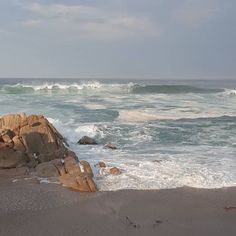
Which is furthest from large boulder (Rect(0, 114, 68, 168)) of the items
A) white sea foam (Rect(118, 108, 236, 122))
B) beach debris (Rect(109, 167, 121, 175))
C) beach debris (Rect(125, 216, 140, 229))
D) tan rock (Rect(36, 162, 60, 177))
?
white sea foam (Rect(118, 108, 236, 122))

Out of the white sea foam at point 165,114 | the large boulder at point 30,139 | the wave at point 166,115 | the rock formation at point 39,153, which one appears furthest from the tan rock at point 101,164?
the white sea foam at point 165,114

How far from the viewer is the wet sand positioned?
19.5 ft

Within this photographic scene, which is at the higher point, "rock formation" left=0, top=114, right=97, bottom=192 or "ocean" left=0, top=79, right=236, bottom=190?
"rock formation" left=0, top=114, right=97, bottom=192

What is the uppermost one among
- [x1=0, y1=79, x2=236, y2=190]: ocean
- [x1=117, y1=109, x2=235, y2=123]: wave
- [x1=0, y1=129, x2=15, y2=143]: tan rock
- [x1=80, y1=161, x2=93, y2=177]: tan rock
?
[x1=0, y1=129, x2=15, y2=143]: tan rock

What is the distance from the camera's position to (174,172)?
351 inches

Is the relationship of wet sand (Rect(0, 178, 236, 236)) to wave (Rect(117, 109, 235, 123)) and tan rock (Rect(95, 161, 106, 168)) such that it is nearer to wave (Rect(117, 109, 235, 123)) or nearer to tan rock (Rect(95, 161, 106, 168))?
tan rock (Rect(95, 161, 106, 168))

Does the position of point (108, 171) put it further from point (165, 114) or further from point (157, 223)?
point (165, 114)

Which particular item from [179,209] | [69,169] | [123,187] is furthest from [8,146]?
[179,209]

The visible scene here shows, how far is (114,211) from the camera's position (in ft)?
22.0

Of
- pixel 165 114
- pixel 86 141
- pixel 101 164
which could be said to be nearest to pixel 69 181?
pixel 101 164

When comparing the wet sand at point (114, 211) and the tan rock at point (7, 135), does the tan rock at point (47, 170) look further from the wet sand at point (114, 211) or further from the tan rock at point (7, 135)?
the tan rock at point (7, 135)

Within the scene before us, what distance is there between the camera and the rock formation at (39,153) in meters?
8.10

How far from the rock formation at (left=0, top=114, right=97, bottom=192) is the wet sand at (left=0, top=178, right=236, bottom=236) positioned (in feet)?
1.53

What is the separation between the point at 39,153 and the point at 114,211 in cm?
353
